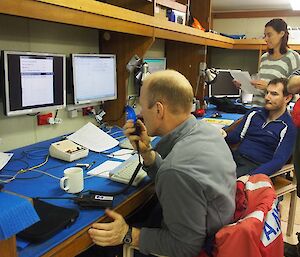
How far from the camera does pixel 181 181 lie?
104 centimetres

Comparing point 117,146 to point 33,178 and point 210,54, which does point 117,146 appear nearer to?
point 33,178

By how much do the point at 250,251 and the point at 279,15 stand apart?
4.76 m

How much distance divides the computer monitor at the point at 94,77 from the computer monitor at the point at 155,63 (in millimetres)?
632

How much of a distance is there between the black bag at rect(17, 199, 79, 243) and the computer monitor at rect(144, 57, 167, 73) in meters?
1.96

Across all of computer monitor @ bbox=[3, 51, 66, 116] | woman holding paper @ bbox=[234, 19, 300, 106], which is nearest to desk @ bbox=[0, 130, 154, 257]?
computer monitor @ bbox=[3, 51, 66, 116]

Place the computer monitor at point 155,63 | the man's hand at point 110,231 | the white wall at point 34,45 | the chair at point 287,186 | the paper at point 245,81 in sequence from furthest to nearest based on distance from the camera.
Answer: the paper at point 245,81, the computer monitor at point 155,63, the chair at point 287,186, the white wall at point 34,45, the man's hand at point 110,231

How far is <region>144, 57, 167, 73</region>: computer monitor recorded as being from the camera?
2966 mm

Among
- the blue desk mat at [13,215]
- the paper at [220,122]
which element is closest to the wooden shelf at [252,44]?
the paper at [220,122]

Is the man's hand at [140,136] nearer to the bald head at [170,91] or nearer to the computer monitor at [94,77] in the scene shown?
the bald head at [170,91]

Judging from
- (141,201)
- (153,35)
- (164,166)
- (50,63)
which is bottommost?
(141,201)

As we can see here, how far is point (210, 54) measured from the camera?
196 inches

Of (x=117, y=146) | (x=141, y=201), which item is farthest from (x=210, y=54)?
(x=141, y=201)

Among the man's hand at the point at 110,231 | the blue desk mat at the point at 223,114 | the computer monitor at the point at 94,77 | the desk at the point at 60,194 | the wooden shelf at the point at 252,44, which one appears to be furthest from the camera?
the wooden shelf at the point at 252,44

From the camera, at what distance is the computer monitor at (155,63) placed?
297 cm
